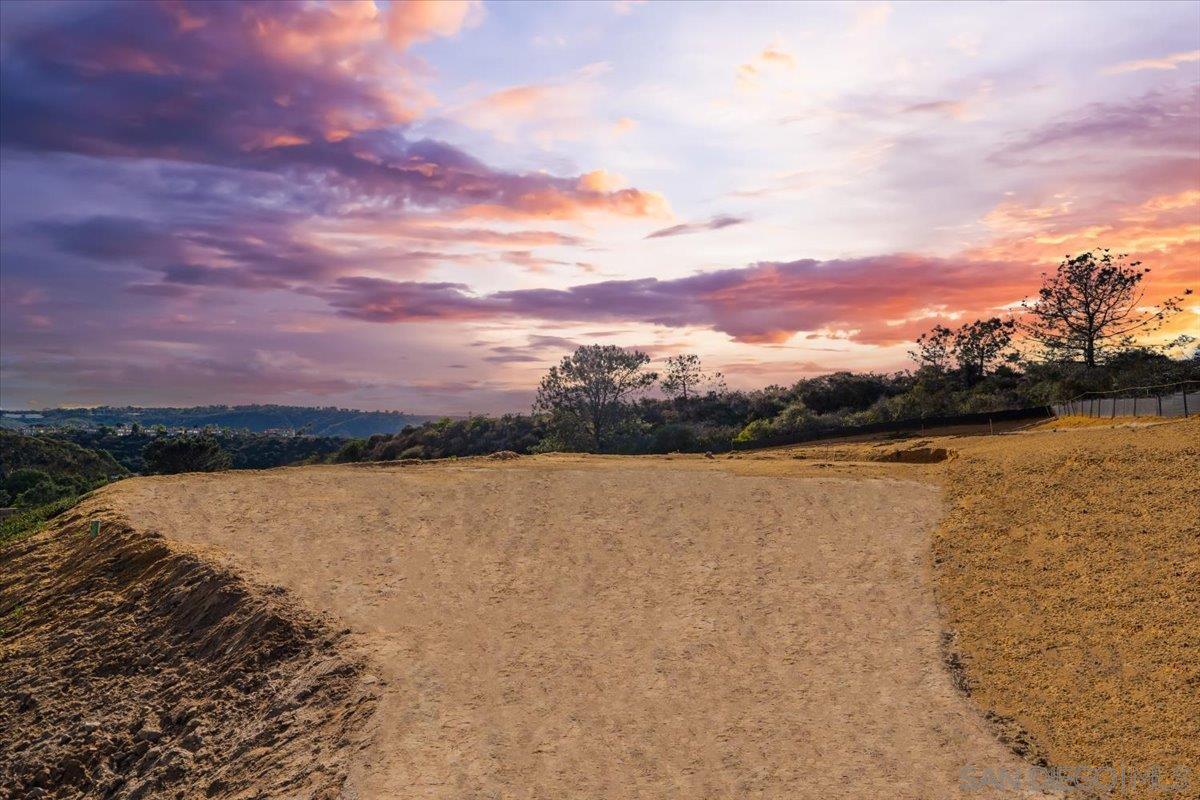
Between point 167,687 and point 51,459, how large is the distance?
8395 centimetres

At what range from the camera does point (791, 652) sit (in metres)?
12.2

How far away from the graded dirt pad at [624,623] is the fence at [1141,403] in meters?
13.6

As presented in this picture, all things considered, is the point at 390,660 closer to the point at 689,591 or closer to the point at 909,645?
the point at 689,591

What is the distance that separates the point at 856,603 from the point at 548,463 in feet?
61.9

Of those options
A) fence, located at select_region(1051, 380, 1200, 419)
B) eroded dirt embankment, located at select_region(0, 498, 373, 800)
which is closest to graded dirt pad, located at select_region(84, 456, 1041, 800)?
eroded dirt embankment, located at select_region(0, 498, 373, 800)

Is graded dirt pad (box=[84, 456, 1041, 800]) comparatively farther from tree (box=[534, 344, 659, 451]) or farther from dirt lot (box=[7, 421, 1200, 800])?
tree (box=[534, 344, 659, 451])

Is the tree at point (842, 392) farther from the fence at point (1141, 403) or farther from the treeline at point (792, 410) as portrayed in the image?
the fence at point (1141, 403)

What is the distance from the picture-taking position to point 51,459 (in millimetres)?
79562

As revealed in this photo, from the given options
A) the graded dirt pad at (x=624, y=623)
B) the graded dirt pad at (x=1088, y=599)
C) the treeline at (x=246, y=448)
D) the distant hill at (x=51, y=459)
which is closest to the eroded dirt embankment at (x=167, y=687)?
the graded dirt pad at (x=624, y=623)

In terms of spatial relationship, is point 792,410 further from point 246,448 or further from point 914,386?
point 246,448

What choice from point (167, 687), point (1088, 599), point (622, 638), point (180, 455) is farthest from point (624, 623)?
point (180, 455)

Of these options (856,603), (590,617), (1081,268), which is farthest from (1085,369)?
(590,617)

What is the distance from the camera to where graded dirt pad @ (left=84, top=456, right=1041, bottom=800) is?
9.09 m

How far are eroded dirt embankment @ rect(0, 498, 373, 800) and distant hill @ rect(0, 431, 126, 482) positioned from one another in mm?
69230
